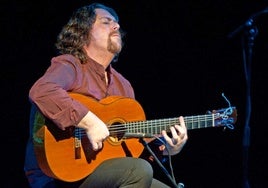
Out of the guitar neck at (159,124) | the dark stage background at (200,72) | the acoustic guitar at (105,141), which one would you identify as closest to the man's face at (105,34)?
the acoustic guitar at (105,141)

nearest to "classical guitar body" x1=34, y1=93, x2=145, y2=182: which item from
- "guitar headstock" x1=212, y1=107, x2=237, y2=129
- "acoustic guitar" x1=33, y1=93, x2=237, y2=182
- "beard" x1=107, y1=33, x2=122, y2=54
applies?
"acoustic guitar" x1=33, y1=93, x2=237, y2=182

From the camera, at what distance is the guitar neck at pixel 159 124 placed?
282cm

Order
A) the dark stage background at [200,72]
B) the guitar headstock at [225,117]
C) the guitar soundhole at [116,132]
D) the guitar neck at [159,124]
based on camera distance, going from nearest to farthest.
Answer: the guitar soundhole at [116,132], the guitar neck at [159,124], the guitar headstock at [225,117], the dark stage background at [200,72]

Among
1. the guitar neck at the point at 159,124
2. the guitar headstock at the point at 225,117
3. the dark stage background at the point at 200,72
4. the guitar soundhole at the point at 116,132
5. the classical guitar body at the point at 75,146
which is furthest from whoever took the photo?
the dark stage background at the point at 200,72

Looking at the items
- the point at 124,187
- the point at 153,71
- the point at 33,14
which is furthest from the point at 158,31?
the point at 124,187

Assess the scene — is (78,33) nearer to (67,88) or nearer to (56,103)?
(67,88)

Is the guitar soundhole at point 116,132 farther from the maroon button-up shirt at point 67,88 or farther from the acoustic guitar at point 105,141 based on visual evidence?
the maroon button-up shirt at point 67,88

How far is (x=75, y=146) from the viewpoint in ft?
8.28

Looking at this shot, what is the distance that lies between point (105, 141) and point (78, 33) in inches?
37.1

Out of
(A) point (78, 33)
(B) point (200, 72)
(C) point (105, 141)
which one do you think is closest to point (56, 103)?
(C) point (105, 141)

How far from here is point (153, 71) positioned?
14.9ft

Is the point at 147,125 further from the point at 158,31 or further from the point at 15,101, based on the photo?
the point at 158,31

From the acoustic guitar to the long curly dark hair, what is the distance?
48 cm

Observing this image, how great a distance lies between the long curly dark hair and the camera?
10.1 feet
